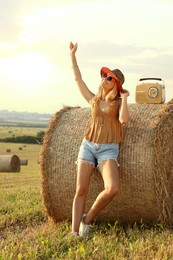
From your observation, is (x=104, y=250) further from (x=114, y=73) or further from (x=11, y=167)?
(x=11, y=167)

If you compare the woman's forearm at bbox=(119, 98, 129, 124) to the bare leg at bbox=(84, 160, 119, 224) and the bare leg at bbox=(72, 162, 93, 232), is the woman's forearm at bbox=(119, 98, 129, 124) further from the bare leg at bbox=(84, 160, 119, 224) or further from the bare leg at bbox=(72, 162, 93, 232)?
the bare leg at bbox=(72, 162, 93, 232)

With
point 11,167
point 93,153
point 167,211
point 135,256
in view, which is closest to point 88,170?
point 93,153

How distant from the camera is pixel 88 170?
6.48 meters

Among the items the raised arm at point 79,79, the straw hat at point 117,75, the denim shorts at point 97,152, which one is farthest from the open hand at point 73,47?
the denim shorts at point 97,152

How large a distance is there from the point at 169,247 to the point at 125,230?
1443 millimetres

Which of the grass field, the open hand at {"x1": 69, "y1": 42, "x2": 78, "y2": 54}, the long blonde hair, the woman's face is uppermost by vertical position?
the open hand at {"x1": 69, "y1": 42, "x2": 78, "y2": 54}

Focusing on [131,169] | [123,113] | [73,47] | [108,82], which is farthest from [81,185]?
[73,47]

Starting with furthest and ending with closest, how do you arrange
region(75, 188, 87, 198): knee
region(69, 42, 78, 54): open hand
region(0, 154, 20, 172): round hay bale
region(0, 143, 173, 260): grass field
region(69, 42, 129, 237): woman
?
region(0, 154, 20, 172): round hay bale, region(69, 42, 78, 54): open hand, region(75, 188, 87, 198): knee, region(69, 42, 129, 237): woman, region(0, 143, 173, 260): grass field

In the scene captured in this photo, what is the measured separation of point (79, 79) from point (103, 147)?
114cm

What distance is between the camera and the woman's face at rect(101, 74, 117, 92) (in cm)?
656

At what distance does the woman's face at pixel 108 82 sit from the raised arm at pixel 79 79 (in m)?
0.42

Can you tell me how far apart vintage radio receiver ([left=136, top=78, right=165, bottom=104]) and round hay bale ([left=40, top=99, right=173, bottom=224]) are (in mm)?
230

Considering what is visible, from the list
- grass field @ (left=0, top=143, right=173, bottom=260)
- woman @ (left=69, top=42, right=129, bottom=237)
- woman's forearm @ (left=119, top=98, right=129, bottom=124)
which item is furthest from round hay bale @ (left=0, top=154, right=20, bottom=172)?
woman's forearm @ (left=119, top=98, right=129, bottom=124)

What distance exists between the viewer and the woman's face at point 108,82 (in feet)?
21.5
